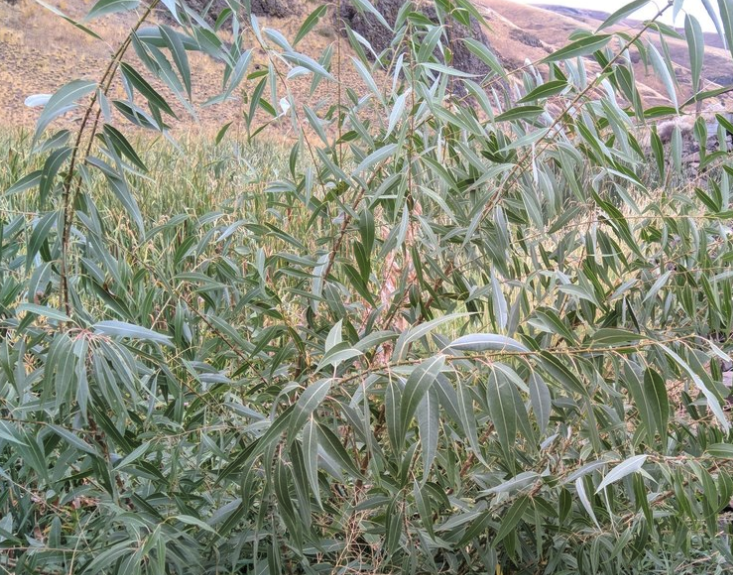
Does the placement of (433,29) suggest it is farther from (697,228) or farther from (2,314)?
(2,314)

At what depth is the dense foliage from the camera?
0.71m

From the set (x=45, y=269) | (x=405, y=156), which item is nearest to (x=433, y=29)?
(x=405, y=156)

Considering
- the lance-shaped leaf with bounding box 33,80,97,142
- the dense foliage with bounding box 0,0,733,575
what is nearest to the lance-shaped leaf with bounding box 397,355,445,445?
the dense foliage with bounding box 0,0,733,575

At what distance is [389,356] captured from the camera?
1.19 m

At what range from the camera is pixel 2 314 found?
4.08 feet

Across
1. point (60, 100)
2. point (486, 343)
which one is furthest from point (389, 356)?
point (60, 100)

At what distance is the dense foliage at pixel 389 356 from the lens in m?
0.71

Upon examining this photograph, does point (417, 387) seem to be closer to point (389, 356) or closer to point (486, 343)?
point (486, 343)

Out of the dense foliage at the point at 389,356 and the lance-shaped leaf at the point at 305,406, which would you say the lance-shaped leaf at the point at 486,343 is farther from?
the lance-shaped leaf at the point at 305,406

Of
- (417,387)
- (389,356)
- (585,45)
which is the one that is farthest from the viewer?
(389,356)

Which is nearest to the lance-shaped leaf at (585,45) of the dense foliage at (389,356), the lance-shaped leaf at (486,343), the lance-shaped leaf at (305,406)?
the dense foliage at (389,356)

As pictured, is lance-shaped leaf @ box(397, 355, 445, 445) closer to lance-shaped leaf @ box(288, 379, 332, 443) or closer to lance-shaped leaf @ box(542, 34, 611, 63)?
lance-shaped leaf @ box(288, 379, 332, 443)

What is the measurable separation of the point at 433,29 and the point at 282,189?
392 mm

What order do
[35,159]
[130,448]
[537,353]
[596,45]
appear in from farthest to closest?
[35,159] → [130,448] → [596,45] → [537,353]
